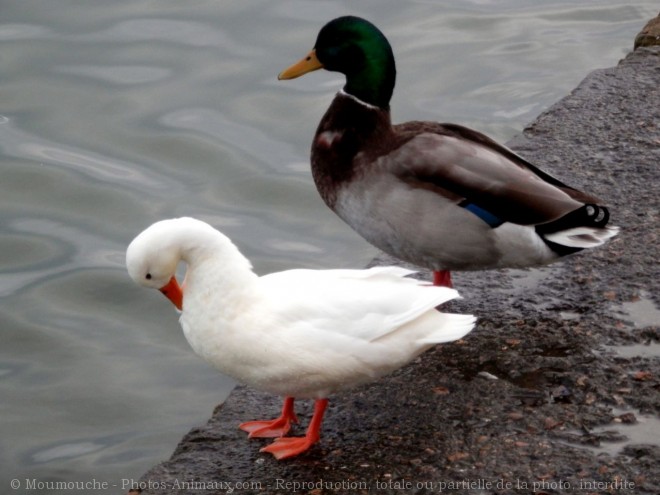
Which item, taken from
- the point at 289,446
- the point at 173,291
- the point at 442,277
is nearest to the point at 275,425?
the point at 289,446

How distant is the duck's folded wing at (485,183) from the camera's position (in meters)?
4.43

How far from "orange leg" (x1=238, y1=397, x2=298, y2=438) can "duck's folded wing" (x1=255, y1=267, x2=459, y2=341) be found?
444 millimetres

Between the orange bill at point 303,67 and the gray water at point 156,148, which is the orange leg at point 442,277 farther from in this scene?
the gray water at point 156,148

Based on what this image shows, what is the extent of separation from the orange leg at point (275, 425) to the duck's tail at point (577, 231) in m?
1.30

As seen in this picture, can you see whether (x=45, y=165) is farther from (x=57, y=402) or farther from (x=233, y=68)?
(x=57, y=402)

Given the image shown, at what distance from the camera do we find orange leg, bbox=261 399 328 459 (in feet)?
12.0

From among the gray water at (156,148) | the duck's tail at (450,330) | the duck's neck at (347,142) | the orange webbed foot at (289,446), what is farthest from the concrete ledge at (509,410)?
the gray water at (156,148)

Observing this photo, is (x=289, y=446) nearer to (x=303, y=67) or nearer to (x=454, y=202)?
(x=454, y=202)

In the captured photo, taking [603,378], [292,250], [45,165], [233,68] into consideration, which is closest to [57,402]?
[292,250]

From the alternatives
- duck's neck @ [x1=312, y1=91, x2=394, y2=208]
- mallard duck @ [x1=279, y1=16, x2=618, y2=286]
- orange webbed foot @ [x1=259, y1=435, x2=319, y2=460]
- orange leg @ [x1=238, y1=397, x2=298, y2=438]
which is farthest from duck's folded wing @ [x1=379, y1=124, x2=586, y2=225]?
orange webbed foot @ [x1=259, y1=435, x2=319, y2=460]

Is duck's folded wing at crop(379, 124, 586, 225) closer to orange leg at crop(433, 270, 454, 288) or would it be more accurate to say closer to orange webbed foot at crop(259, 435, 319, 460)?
orange leg at crop(433, 270, 454, 288)

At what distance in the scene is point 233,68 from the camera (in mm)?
8383

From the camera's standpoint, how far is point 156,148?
754 cm

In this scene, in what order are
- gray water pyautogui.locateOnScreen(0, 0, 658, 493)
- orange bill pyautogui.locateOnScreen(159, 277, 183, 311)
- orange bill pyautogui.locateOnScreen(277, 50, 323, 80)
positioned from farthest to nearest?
1. gray water pyautogui.locateOnScreen(0, 0, 658, 493)
2. orange bill pyautogui.locateOnScreen(277, 50, 323, 80)
3. orange bill pyautogui.locateOnScreen(159, 277, 183, 311)
